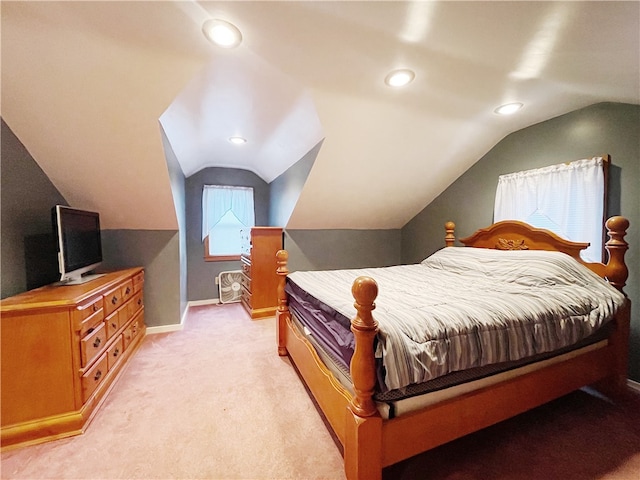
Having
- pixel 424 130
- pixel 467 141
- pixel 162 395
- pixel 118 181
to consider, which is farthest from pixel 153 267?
pixel 467 141

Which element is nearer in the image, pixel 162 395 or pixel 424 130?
pixel 162 395

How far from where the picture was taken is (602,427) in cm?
158

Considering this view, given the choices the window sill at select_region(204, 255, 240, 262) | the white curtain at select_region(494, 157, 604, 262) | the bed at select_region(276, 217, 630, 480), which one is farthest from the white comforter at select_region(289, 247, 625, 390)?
the window sill at select_region(204, 255, 240, 262)

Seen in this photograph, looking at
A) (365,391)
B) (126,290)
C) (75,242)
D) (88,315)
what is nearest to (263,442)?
(365,391)

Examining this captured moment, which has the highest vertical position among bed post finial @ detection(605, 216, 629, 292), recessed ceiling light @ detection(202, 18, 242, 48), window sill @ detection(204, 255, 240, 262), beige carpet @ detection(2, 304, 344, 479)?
recessed ceiling light @ detection(202, 18, 242, 48)

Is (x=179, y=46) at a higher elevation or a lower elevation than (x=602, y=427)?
higher

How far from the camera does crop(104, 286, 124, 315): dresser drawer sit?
199 centimetres

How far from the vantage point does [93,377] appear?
5.68ft

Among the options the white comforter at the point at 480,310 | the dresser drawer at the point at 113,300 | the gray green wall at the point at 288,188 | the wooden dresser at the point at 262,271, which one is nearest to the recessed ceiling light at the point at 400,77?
the gray green wall at the point at 288,188

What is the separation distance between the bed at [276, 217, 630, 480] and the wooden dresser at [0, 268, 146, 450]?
4.54 feet

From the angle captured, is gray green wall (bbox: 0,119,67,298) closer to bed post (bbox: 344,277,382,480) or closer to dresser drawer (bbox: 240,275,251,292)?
dresser drawer (bbox: 240,275,251,292)

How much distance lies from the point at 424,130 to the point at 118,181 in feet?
9.99

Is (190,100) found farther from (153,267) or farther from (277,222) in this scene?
(277,222)

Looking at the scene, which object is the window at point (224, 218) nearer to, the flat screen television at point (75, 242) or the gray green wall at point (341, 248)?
Result: the gray green wall at point (341, 248)
